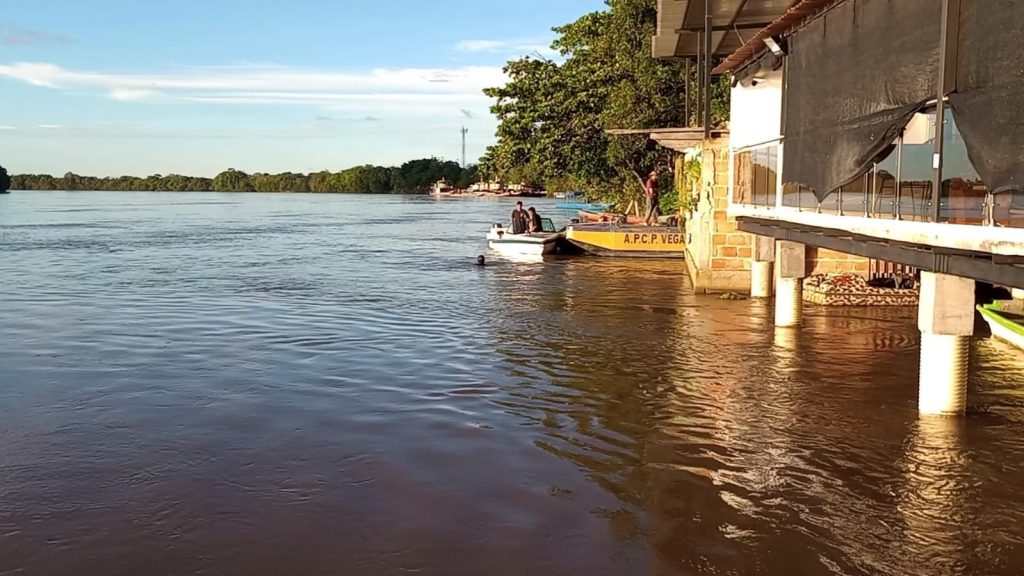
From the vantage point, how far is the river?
23.0ft

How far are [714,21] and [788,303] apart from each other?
9149 mm

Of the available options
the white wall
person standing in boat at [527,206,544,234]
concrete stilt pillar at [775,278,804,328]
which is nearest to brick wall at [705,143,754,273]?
the white wall

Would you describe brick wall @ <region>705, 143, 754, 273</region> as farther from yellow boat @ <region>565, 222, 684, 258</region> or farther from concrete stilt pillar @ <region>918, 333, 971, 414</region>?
concrete stilt pillar @ <region>918, 333, 971, 414</region>

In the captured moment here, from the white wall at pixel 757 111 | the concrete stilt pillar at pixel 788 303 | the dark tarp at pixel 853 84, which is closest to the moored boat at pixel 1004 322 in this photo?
the concrete stilt pillar at pixel 788 303

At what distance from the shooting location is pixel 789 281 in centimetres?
1612

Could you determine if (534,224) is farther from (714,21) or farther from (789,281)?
(789,281)

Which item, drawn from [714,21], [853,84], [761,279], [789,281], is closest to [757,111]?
[789,281]

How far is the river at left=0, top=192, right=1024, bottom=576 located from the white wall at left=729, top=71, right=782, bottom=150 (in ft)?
11.3

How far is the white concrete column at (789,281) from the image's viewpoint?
49.9 ft

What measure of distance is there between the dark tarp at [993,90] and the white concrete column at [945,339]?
201 centimetres

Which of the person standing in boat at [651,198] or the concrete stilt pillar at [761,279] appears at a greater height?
the person standing in boat at [651,198]

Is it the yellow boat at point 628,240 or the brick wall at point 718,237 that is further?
the yellow boat at point 628,240

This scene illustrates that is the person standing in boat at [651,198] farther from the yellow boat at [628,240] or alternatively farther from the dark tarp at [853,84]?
the dark tarp at [853,84]

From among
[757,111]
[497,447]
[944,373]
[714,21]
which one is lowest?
[497,447]
